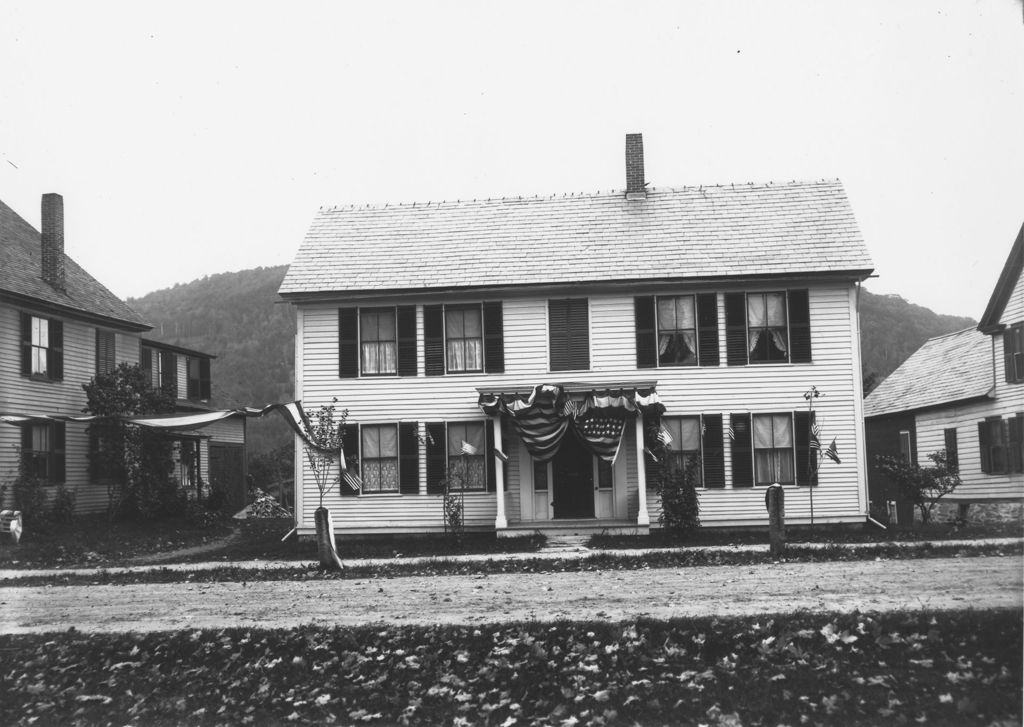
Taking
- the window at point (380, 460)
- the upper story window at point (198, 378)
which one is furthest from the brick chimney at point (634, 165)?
the upper story window at point (198, 378)

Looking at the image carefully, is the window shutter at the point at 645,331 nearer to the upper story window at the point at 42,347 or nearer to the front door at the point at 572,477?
the front door at the point at 572,477

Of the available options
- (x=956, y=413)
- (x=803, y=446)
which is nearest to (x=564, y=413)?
(x=803, y=446)

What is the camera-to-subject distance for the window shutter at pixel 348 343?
851 inches

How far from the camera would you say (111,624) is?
36.7ft

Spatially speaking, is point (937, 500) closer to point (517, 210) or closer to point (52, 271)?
point (517, 210)

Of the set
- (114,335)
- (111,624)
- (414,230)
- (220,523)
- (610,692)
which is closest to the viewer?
(610,692)

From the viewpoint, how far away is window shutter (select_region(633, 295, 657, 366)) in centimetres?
2112


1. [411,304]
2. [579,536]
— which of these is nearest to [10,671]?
[579,536]

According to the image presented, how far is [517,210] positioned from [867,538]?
1186cm

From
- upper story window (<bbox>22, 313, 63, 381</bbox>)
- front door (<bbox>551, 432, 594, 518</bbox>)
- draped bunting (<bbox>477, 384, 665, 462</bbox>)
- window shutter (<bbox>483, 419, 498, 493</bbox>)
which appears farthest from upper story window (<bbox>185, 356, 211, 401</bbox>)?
front door (<bbox>551, 432, 594, 518</bbox>)

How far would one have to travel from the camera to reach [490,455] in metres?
21.3

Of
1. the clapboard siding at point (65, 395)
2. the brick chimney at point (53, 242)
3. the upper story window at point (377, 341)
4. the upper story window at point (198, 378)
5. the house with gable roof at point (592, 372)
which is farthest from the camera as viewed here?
the upper story window at point (198, 378)

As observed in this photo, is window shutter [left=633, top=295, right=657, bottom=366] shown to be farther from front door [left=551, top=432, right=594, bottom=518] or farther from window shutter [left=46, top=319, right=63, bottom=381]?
window shutter [left=46, top=319, right=63, bottom=381]

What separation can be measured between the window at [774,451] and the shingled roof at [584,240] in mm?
3422
